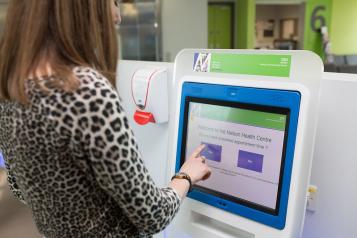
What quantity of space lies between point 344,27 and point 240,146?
26.3ft

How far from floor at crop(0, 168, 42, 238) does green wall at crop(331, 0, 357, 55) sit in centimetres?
776

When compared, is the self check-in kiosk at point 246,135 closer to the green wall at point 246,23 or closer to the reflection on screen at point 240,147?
the reflection on screen at point 240,147

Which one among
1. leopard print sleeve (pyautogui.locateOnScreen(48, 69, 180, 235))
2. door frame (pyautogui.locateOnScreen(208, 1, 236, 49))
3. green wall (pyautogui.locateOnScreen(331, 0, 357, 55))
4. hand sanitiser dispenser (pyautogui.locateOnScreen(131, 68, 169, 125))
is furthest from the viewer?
green wall (pyautogui.locateOnScreen(331, 0, 357, 55))

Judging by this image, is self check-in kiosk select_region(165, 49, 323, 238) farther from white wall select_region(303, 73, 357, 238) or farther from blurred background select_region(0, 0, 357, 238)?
blurred background select_region(0, 0, 357, 238)

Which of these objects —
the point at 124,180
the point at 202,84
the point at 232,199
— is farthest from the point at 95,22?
the point at 232,199

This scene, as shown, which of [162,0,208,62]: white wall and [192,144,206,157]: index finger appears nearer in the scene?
[192,144,206,157]: index finger

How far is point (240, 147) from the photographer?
3.07ft

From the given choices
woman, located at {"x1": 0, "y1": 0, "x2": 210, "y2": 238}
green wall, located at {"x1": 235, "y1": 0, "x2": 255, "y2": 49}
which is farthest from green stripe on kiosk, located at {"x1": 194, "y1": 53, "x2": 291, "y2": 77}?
green wall, located at {"x1": 235, "y1": 0, "x2": 255, "y2": 49}

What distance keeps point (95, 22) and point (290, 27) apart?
386 inches

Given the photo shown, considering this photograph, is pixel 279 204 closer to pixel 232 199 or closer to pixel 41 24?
pixel 232 199

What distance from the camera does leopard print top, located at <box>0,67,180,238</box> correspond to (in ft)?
1.95

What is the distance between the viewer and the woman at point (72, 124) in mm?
597

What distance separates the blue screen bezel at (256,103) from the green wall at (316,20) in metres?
7.27

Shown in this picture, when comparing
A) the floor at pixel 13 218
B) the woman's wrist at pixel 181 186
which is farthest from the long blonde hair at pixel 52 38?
the floor at pixel 13 218
